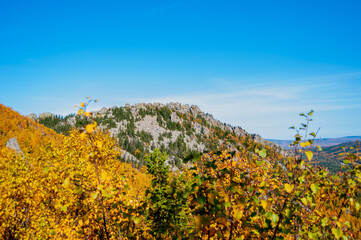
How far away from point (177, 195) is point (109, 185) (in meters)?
1.47

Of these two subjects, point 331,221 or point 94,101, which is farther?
point 331,221

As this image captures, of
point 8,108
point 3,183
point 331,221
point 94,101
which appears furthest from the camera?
point 8,108

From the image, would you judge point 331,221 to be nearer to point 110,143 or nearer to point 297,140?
point 297,140

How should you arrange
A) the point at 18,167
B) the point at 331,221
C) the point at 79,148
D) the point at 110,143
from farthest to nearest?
the point at 110,143
the point at 79,148
the point at 18,167
the point at 331,221

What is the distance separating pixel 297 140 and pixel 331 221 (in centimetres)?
214

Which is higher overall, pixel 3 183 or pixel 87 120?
pixel 87 120

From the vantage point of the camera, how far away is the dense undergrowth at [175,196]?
3.43 metres

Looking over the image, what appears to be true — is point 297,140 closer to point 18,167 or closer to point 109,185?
point 109,185

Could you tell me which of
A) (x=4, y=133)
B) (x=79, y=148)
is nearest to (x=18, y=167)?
(x=79, y=148)

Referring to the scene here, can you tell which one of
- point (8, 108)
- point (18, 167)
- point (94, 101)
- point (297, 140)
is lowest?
point (18, 167)

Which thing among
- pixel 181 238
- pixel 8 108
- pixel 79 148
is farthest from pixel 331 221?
pixel 8 108

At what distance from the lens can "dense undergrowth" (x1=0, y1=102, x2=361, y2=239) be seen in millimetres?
3432

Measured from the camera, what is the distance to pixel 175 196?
155 inches

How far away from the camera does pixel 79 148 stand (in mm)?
24203
